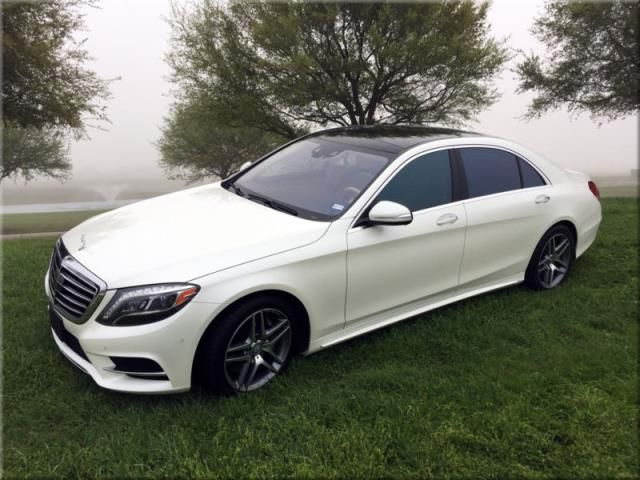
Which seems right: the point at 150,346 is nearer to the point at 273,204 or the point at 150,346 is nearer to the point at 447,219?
the point at 273,204

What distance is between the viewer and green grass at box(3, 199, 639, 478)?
2.71 meters

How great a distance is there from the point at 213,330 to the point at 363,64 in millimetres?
14936

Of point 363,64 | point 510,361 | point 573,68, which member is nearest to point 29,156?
point 363,64

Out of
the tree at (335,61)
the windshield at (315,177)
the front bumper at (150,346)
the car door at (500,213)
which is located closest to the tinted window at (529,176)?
the car door at (500,213)

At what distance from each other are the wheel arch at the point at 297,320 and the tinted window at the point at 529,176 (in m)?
2.58

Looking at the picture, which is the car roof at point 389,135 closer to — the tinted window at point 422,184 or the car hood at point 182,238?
the tinted window at point 422,184

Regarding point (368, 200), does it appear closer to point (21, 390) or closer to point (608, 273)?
point (21, 390)

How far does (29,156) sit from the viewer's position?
109ft

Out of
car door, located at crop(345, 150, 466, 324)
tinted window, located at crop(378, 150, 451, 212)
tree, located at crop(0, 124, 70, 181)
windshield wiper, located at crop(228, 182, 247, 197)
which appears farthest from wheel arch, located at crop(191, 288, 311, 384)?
tree, located at crop(0, 124, 70, 181)

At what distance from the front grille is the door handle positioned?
95.7 inches

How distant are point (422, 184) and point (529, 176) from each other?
1.42 meters

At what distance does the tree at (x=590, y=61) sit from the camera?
1556 cm

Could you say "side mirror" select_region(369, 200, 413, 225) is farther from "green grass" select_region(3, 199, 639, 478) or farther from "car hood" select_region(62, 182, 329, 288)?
"green grass" select_region(3, 199, 639, 478)

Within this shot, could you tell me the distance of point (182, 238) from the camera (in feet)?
10.9
